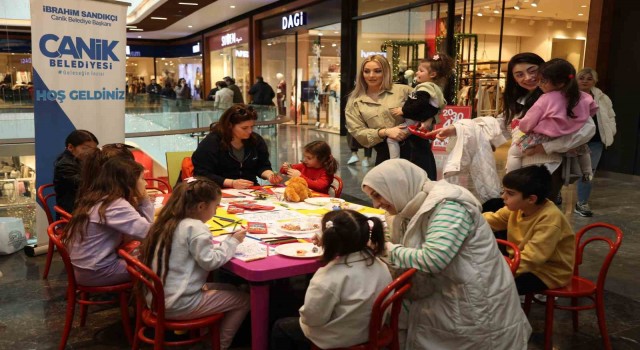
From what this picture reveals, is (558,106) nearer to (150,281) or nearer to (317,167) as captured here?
(317,167)

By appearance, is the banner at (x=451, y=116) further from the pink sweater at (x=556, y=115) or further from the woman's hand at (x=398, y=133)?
the pink sweater at (x=556, y=115)

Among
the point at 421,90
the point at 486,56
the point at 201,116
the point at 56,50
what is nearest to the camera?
the point at 421,90

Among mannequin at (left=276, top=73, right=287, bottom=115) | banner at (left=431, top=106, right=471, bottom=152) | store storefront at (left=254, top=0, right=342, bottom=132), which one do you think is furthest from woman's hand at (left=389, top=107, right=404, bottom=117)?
mannequin at (left=276, top=73, right=287, bottom=115)

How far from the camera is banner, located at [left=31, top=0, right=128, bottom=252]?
4434 mm

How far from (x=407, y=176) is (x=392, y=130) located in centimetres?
175

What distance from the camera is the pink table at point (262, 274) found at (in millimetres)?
2312

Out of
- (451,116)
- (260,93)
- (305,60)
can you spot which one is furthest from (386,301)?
(305,60)

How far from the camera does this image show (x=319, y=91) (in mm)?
16219

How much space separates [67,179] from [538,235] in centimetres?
317

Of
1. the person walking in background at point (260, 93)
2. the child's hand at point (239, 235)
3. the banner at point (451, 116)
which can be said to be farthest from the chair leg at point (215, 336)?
the person walking in background at point (260, 93)

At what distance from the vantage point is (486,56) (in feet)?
39.4

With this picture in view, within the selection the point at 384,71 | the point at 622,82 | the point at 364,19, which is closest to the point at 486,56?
the point at 364,19

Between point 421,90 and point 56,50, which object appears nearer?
point 421,90

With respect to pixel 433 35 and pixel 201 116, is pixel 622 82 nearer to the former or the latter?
pixel 433 35
